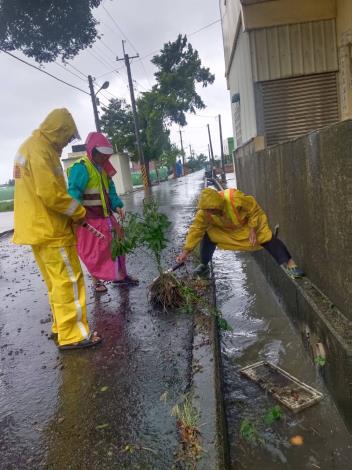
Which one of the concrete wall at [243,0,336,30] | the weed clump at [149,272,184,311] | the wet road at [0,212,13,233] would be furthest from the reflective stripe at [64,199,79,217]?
the wet road at [0,212,13,233]

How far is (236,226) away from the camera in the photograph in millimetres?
4562

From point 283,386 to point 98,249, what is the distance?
2279mm

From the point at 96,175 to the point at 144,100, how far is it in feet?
91.4

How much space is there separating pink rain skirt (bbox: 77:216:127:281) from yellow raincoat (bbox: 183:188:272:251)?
0.83 meters

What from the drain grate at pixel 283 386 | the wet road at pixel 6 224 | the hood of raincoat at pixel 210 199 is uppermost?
the hood of raincoat at pixel 210 199

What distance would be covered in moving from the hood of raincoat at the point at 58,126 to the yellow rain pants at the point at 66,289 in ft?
2.73

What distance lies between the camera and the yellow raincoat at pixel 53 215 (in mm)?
3092

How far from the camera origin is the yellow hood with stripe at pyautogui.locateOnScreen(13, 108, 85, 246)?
10.0ft

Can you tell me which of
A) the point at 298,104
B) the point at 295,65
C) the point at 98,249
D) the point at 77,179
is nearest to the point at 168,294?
the point at 98,249

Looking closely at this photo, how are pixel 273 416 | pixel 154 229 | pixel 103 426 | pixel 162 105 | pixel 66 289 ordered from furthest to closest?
pixel 162 105, pixel 154 229, pixel 66 289, pixel 273 416, pixel 103 426

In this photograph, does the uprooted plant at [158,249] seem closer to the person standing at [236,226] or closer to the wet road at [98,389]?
the wet road at [98,389]

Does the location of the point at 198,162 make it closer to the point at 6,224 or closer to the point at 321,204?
the point at 6,224

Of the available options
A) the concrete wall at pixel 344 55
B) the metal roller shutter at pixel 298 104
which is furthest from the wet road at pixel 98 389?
the concrete wall at pixel 344 55

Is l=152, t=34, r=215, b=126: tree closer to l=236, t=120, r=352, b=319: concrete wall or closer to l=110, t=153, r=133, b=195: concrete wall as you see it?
l=110, t=153, r=133, b=195: concrete wall
